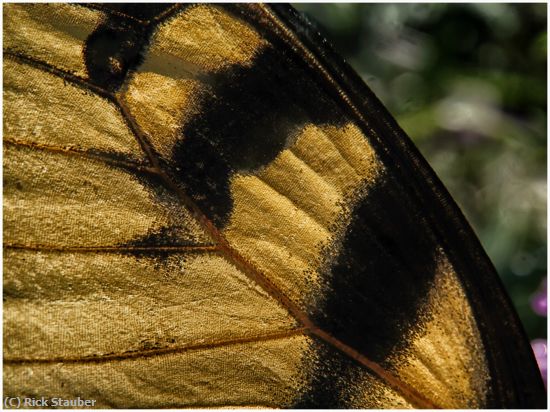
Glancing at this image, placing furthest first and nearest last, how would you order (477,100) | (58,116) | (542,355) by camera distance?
(477,100)
(542,355)
(58,116)

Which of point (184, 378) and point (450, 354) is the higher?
point (450, 354)

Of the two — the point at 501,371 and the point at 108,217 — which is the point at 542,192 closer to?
the point at 501,371

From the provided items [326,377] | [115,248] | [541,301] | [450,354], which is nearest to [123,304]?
Answer: [115,248]

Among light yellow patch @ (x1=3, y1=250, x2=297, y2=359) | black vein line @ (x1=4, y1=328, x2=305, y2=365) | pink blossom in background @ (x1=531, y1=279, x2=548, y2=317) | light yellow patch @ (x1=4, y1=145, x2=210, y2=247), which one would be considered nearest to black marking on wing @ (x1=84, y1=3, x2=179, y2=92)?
light yellow patch @ (x1=4, y1=145, x2=210, y2=247)

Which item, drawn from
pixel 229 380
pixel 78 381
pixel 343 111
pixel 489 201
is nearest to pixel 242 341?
pixel 229 380

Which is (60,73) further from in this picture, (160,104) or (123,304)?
(123,304)
